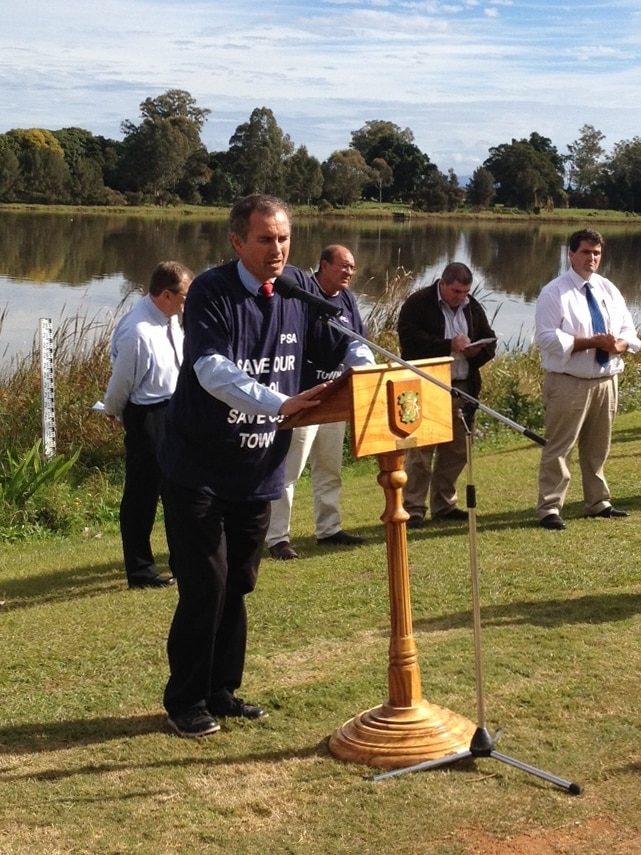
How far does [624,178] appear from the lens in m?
94.2

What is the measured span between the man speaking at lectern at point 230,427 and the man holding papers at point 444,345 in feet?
13.8

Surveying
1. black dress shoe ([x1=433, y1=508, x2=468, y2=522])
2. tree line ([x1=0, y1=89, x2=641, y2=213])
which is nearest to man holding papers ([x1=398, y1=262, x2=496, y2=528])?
black dress shoe ([x1=433, y1=508, x2=468, y2=522])

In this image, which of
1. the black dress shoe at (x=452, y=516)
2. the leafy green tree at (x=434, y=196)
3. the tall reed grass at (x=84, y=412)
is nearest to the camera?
the black dress shoe at (x=452, y=516)

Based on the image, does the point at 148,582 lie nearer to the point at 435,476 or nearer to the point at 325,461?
the point at 325,461

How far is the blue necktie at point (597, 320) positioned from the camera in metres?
9.41

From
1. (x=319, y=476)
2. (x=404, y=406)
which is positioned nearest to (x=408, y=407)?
(x=404, y=406)

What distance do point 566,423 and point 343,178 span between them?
7067 cm

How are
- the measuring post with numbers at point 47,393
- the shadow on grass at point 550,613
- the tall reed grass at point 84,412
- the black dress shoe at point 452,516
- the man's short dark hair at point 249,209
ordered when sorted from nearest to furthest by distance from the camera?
the man's short dark hair at point 249,209 < the shadow on grass at point 550,613 < the black dress shoe at point 452,516 < the tall reed grass at point 84,412 < the measuring post with numbers at point 47,393

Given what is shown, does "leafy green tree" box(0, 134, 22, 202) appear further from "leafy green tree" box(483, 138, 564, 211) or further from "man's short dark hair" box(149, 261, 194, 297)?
"man's short dark hair" box(149, 261, 194, 297)

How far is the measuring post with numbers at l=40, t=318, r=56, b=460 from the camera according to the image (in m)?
12.4

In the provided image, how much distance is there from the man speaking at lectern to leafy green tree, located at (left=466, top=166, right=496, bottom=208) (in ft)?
283

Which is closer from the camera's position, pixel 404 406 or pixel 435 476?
pixel 404 406

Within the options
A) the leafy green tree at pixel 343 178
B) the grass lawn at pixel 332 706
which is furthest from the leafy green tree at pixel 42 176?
the grass lawn at pixel 332 706

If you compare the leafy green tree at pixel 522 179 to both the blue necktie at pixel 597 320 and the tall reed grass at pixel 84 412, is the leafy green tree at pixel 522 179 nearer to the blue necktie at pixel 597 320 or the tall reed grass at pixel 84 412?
the tall reed grass at pixel 84 412
